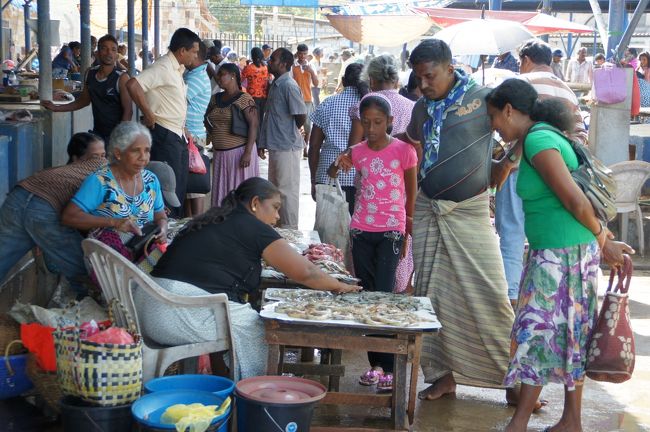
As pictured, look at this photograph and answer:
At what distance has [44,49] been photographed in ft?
29.4

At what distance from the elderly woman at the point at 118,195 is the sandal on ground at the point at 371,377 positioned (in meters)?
1.51

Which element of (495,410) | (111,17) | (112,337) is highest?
(111,17)

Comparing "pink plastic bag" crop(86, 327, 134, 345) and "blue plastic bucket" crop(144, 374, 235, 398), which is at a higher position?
"pink plastic bag" crop(86, 327, 134, 345)

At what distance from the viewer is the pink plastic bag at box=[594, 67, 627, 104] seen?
10188 millimetres

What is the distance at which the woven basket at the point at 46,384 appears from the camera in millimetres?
4273

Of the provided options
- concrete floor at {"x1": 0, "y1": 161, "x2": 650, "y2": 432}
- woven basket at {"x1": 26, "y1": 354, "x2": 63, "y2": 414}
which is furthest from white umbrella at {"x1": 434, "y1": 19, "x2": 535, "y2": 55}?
woven basket at {"x1": 26, "y1": 354, "x2": 63, "y2": 414}

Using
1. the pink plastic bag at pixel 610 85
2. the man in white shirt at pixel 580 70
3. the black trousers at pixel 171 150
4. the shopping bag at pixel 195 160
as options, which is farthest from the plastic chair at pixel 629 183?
the man in white shirt at pixel 580 70

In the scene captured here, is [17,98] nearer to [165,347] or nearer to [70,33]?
[165,347]

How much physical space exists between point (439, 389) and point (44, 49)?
19.4ft

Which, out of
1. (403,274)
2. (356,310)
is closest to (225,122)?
(403,274)

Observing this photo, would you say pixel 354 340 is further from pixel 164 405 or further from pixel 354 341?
pixel 164 405

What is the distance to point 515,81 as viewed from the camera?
4.25 m

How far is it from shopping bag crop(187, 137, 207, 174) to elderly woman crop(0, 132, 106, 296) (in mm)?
2986

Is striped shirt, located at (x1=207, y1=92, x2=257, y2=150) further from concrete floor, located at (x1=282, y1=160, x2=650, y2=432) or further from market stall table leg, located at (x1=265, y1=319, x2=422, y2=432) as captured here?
market stall table leg, located at (x1=265, y1=319, x2=422, y2=432)
